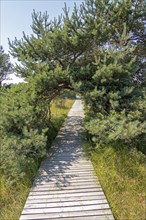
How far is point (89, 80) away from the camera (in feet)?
22.0

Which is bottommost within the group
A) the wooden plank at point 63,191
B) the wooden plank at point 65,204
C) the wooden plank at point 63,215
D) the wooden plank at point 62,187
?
the wooden plank at point 63,215

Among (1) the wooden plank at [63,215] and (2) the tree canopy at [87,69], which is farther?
(2) the tree canopy at [87,69]

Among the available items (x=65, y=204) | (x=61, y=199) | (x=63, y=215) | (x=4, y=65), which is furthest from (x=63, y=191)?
(x=4, y=65)

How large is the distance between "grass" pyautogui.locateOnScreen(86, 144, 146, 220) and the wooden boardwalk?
7.3 inches

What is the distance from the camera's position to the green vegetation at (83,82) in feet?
16.7

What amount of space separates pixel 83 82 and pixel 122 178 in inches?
124

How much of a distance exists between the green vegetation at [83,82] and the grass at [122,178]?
5 cm

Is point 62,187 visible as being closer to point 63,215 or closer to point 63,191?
point 63,191

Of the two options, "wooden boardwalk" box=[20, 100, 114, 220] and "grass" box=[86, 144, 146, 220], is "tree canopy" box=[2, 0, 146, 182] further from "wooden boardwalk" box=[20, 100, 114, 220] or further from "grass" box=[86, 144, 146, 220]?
"wooden boardwalk" box=[20, 100, 114, 220]

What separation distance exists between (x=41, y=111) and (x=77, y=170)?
7.68 feet

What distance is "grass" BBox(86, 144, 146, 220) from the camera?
12.3 feet

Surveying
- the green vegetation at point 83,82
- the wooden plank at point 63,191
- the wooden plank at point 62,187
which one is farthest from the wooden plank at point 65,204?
the green vegetation at point 83,82

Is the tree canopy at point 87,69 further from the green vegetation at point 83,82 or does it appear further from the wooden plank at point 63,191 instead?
the wooden plank at point 63,191

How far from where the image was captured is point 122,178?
4602mm
